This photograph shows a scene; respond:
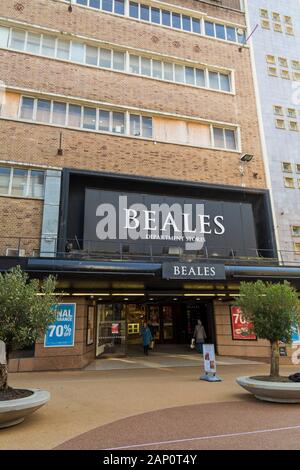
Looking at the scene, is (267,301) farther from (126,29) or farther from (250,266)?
(126,29)

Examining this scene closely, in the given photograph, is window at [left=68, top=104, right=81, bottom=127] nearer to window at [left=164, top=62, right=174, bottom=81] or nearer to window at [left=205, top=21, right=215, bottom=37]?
window at [left=164, top=62, right=174, bottom=81]

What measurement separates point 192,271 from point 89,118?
34.0ft

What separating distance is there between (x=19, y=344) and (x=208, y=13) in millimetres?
23613

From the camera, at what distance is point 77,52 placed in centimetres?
1780

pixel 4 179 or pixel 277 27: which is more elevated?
pixel 277 27

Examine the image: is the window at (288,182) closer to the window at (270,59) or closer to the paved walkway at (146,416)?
the window at (270,59)

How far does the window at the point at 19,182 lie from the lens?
14.8 metres

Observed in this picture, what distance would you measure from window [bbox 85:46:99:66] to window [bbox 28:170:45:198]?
7.46 metres

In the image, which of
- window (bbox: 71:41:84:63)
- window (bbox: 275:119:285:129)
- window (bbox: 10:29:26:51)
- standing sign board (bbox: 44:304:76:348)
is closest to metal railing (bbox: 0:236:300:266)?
standing sign board (bbox: 44:304:76:348)

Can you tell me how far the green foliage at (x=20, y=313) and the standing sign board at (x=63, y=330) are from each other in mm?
6136

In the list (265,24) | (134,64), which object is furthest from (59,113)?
(265,24)

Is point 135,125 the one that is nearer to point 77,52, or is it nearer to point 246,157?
point 77,52

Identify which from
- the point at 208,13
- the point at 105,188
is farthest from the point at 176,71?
the point at 105,188

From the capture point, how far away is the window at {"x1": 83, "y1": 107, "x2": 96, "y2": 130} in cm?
1681
